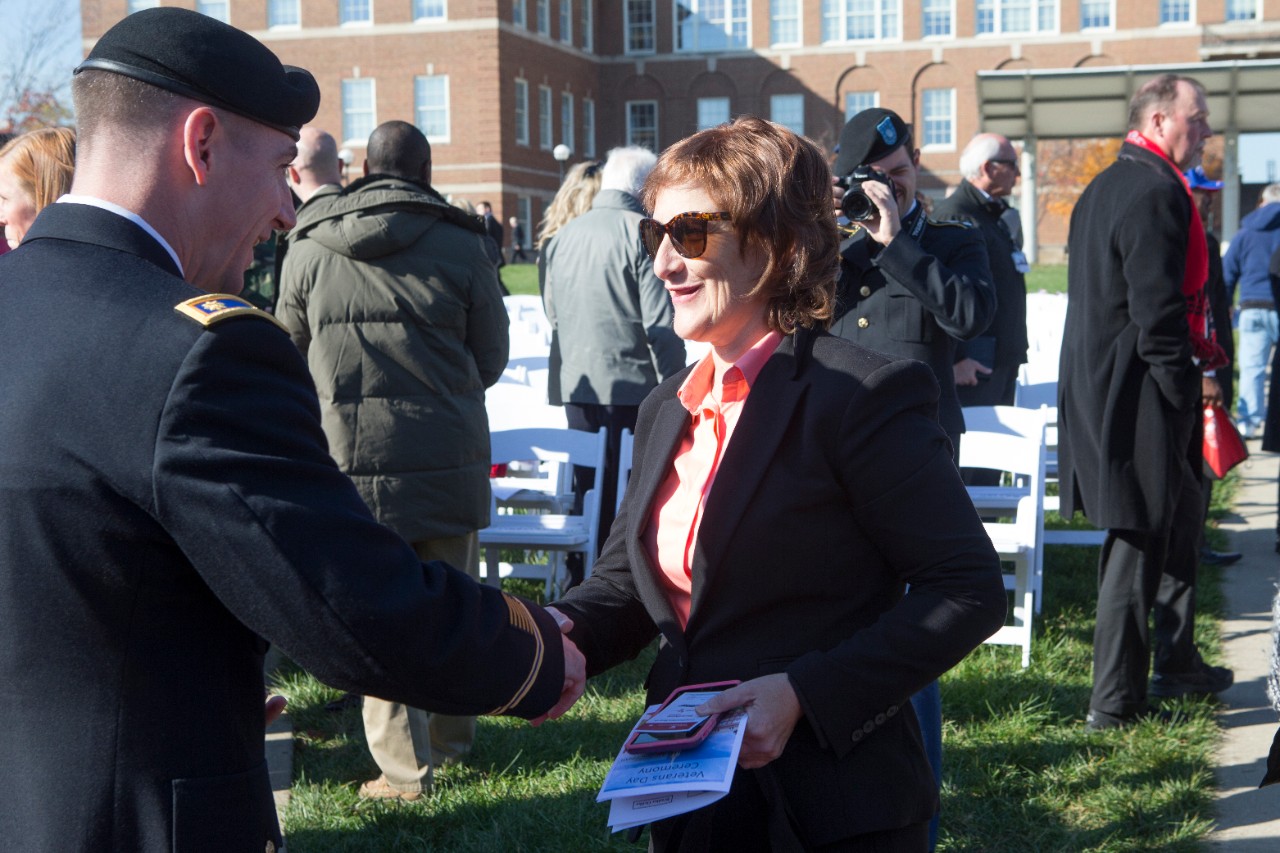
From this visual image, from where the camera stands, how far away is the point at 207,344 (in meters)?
1.67

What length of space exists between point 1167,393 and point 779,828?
329cm

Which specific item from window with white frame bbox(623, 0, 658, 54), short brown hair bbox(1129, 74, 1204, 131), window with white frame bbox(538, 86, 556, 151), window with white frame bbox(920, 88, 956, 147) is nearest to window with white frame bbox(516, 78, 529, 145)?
window with white frame bbox(538, 86, 556, 151)

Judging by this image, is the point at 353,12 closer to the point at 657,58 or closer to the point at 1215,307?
the point at 657,58

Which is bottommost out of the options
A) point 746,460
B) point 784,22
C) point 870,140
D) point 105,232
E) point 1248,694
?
point 1248,694

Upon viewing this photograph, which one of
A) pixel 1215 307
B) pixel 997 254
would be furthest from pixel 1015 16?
pixel 997 254

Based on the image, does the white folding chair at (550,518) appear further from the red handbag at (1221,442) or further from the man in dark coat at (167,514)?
the man in dark coat at (167,514)

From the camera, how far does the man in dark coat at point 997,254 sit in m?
7.50

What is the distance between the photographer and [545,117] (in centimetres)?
5169

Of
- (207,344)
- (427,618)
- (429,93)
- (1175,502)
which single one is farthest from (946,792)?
(429,93)

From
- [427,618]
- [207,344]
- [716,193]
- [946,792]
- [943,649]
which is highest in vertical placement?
[716,193]

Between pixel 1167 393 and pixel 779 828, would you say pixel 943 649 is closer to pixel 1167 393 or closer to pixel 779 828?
pixel 779 828

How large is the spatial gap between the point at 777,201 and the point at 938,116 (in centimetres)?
5470

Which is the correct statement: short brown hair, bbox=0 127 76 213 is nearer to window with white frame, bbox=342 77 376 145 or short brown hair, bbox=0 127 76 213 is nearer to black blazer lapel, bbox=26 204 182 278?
black blazer lapel, bbox=26 204 182 278

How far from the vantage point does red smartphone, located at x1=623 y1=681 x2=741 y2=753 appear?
2.09 metres
